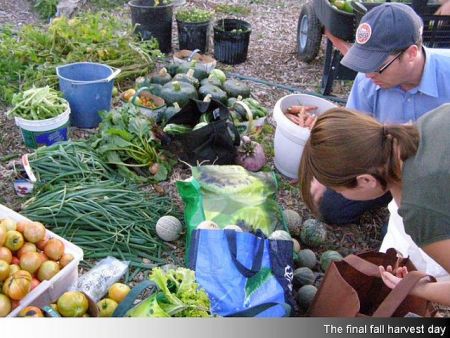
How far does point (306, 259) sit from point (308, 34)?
11.6 feet

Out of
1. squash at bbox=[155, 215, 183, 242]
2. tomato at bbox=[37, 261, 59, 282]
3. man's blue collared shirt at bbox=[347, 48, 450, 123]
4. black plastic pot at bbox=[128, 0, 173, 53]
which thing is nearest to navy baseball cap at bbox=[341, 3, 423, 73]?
man's blue collared shirt at bbox=[347, 48, 450, 123]

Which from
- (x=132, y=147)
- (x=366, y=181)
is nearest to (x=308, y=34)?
(x=132, y=147)

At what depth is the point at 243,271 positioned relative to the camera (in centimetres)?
234

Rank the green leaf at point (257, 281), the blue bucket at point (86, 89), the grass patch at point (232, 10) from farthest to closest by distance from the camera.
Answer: the grass patch at point (232, 10) → the blue bucket at point (86, 89) → the green leaf at point (257, 281)

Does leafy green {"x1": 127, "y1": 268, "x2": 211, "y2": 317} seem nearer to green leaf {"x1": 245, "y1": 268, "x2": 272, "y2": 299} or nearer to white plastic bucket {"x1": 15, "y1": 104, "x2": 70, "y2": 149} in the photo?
green leaf {"x1": 245, "y1": 268, "x2": 272, "y2": 299}

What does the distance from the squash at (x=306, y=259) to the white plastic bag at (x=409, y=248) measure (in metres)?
0.45

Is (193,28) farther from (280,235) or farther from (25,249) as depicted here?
(25,249)

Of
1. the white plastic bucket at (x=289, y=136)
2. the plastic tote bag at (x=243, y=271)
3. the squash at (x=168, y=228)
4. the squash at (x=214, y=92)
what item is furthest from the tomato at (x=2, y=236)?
the squash at (x=214, y=92)

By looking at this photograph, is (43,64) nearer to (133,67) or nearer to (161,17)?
(133,67)

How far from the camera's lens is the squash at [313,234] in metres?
2.98

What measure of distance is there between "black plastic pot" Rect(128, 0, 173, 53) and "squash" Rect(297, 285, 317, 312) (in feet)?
12.9

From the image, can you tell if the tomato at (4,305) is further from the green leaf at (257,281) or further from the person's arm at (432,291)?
the person's arm at (432,291)

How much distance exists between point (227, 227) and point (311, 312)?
682 millimetres

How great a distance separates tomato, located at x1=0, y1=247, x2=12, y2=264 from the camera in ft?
6.50
